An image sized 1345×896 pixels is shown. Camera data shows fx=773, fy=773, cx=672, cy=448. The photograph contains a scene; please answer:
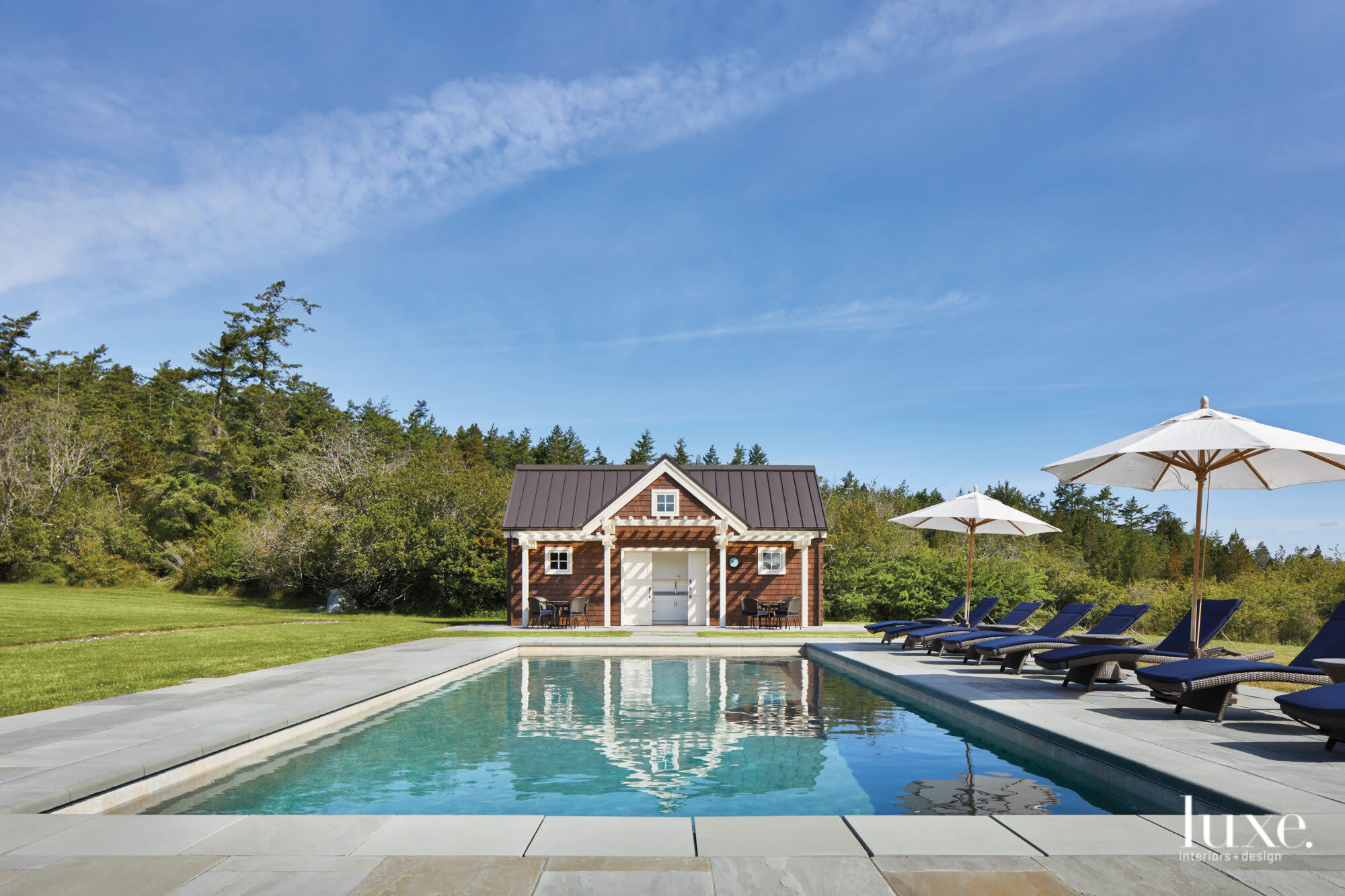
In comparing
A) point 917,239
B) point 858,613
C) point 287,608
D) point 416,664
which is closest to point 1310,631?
point 858,613

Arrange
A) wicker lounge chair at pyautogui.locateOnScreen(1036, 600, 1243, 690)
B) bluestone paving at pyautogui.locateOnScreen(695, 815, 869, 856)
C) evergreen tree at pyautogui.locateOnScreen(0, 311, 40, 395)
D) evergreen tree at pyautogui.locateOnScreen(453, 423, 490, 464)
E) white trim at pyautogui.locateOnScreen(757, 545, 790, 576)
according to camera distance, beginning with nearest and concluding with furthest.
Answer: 1. bluestone paving at pyautogui.locateOnScreen(695, 815, 869, 856)
2. wicker lounge chair at pyautogui.locateOnScreen(1036, 600, 1243, 690)
3. white trim at pyautogui.locateOnScreen(757, 545, 790, 576)
4. evergreen tree at pyautogui.locateOnScreen(0, 311, 40, 395)
5. evergreen tree at pyautogui.locateOnScreen(453, 423, 490, 464)

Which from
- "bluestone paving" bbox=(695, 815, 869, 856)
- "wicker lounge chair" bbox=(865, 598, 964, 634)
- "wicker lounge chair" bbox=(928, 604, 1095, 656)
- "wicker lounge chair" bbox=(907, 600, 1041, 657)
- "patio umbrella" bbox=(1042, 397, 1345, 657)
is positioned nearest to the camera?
"bluestone paving" bbox=(695, 815, 869, 856)

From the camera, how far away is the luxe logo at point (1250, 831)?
3512mm

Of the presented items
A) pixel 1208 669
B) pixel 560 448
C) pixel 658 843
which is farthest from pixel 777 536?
pixel 560 448

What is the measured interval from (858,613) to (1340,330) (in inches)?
534

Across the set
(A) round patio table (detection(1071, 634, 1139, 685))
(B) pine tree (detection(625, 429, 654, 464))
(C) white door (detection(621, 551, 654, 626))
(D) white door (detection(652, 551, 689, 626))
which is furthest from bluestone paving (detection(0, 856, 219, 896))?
(B) pine tree (detection(625, 429, 654, 464))

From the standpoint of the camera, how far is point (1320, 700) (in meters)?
5.31

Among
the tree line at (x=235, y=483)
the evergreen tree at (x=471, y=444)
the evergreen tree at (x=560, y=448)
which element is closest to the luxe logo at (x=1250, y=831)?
the tree line at (x=235, y=483)

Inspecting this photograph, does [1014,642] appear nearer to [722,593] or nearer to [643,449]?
[722,593]

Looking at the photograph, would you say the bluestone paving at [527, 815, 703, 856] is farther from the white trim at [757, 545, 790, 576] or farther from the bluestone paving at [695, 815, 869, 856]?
the white trim at [757, 545, 790, 576]

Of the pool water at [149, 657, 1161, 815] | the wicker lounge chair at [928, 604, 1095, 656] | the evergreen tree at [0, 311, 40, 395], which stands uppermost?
the evergreen tree at [0, 311, 40, 395]

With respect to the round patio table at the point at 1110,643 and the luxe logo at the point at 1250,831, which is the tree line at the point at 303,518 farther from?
the luxe logo at the point at 1250,831

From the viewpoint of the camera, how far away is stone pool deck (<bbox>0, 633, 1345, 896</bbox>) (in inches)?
121

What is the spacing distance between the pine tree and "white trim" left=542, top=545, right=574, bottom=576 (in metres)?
39.0
